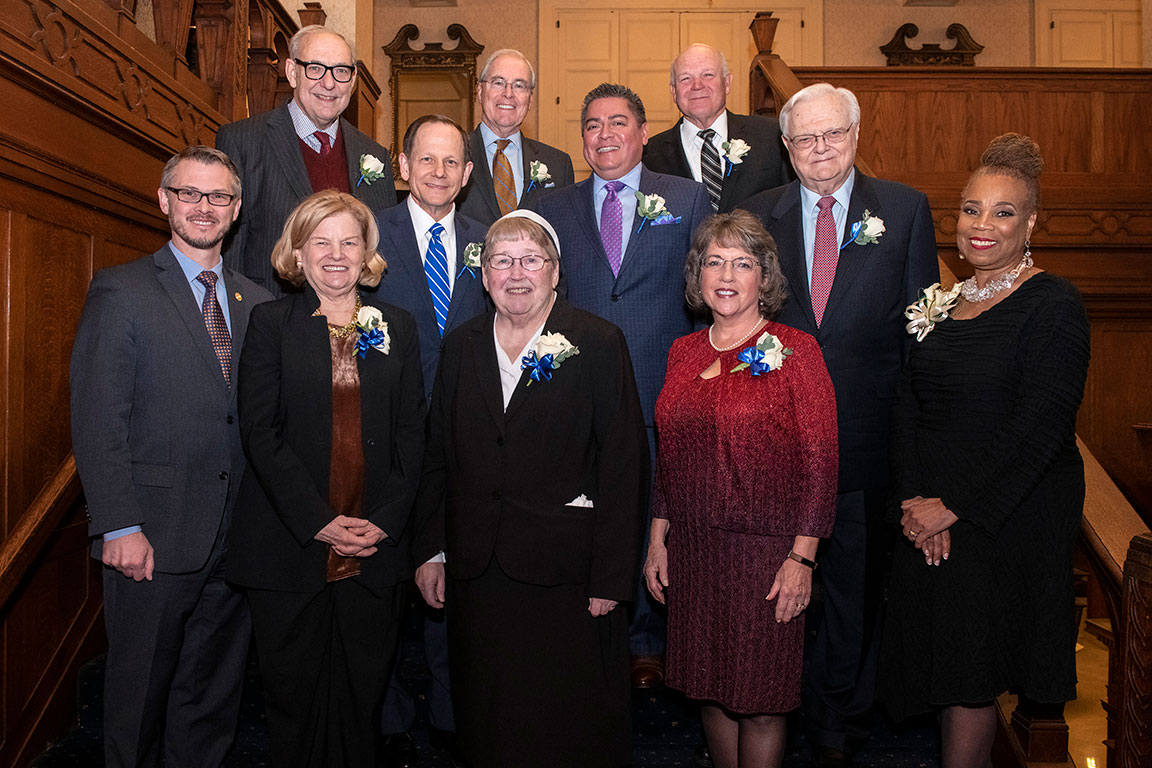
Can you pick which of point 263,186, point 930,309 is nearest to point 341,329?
point 263,186

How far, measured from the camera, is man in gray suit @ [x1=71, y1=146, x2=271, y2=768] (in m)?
2.52

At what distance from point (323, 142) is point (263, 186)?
1.11 feet

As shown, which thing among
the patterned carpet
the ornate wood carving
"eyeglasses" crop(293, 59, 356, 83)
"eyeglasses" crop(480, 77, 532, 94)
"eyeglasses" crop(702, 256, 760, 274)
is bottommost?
the patterned carpet

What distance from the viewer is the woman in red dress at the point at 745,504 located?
2.42m

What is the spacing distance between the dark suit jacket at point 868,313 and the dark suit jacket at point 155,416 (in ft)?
5.93

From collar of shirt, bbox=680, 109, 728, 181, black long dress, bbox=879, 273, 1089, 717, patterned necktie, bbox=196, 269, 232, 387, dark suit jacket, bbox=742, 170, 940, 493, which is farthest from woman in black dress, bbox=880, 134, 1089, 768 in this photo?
patterned necktie, bbox=196, 269, 232, 387

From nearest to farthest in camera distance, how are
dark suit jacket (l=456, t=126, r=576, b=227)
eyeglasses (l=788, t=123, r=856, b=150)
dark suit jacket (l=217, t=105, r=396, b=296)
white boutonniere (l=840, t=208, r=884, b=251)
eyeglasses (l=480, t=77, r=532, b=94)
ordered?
white boutonniere (l=840, t=208, r=884, b=251), eyeglasses (l=788, t=123, r=856, b=150), dark suit jacket (l=217, t=105, r=396, b=296), dark suit jacket (l=456, t=126, r=576, b=227), eyeglasses (l=480, t=77, r=532, b=94)

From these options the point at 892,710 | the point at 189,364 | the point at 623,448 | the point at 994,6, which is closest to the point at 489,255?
the point at 623,448

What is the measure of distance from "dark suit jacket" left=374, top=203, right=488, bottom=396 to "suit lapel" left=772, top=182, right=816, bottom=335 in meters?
1.02

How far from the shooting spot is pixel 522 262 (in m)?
2.57

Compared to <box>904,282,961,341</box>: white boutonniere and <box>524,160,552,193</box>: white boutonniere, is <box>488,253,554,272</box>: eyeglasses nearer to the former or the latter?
<box>904,282,961,341</box>: white boutonniere

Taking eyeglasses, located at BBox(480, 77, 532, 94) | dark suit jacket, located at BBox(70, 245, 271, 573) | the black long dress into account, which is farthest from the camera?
eyeglasses, located at BBox(480, 77, 532, 94)

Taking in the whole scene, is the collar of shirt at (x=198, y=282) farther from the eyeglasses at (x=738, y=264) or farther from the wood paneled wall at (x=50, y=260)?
the eyeglasses at (x=738, y=264)

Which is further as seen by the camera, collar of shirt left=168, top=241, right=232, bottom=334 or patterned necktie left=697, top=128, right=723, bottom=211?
patterned necktie left=697, top=128, right=723, bottom=211
